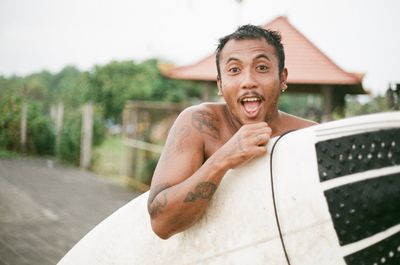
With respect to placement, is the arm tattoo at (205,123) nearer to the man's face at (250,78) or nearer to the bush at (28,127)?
the man's face at (250,78)

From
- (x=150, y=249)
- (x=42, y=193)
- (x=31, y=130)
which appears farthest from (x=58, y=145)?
(x=150, y=249)

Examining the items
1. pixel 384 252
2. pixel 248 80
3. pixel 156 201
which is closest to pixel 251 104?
pixel 248 80

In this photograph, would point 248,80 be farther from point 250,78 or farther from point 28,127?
point 28,127

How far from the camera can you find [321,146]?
52.2 inches

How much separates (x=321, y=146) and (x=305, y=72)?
21.8ft

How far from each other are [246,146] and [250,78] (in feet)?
1.28

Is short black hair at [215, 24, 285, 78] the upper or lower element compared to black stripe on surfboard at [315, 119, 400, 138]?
upper

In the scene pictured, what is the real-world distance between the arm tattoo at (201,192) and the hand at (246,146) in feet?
0.39

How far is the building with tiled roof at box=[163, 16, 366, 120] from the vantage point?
23.9 feet

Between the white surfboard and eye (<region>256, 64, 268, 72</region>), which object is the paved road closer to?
the white surfboard

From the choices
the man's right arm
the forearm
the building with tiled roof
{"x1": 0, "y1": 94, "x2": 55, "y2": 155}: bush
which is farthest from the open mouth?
{"x1": 0, "y1": 94, "x2": 55, "y2": 155}: bush

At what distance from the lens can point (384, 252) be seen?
1248 mm

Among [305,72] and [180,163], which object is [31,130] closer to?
[305,72]

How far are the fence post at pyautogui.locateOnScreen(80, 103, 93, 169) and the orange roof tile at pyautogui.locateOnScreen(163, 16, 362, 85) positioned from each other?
14.3ft
